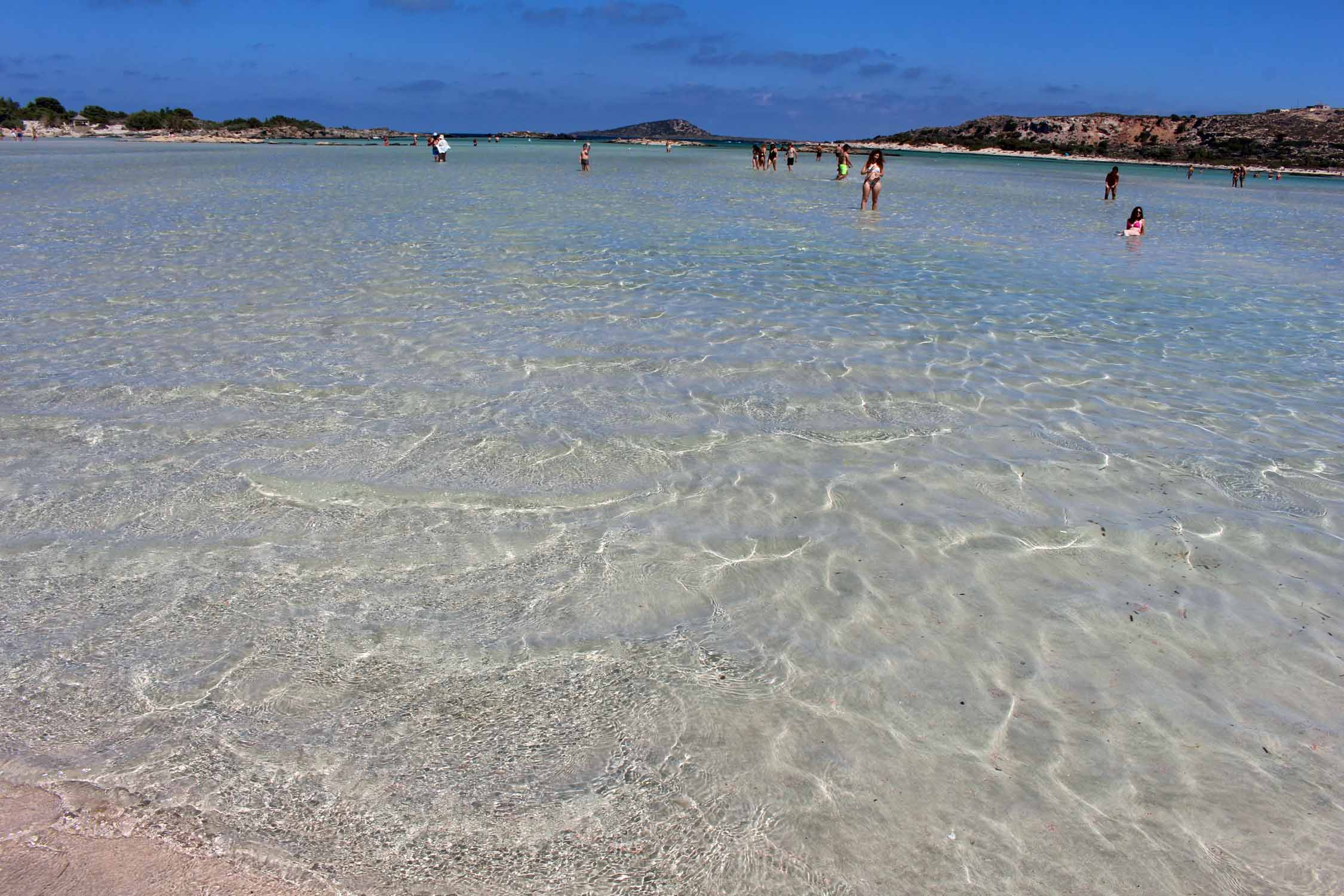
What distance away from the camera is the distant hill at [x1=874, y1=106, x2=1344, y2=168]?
354 ft

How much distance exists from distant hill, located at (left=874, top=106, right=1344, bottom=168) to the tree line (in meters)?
124

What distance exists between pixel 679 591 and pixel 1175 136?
527ft

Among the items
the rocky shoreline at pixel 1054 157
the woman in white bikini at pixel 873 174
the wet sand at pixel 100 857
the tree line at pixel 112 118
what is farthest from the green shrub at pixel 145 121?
the wet sand at pixel 100 857

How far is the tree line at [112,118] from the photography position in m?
111

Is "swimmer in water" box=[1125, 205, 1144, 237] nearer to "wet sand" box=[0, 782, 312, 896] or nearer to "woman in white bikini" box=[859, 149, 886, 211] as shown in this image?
"woman in white bikini" box=[859, 149, 886, 211]

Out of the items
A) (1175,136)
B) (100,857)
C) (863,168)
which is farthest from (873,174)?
(1175,136)

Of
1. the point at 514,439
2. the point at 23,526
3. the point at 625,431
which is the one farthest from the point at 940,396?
the point at 23,526

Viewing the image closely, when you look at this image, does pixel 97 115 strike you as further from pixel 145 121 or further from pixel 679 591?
pixel 679 591

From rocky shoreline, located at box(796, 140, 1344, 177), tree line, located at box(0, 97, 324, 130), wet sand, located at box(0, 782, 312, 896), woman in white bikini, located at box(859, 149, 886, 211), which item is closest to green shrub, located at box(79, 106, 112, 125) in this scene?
tree line, located at box(0, 97, 324, 130)

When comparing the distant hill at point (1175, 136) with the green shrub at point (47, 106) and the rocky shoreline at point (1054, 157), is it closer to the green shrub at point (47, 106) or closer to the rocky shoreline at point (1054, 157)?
the rocky shoreline at point (1054, 157)

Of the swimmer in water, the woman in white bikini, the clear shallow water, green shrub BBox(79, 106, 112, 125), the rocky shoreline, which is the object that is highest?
green shrub BBox(79, 106, 112, 125)

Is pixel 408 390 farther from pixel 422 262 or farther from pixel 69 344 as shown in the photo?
pixel 422 262

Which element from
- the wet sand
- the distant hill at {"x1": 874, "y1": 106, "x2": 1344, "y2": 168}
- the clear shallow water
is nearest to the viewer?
the wet sand

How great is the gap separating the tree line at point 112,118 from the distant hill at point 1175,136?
406 feet
